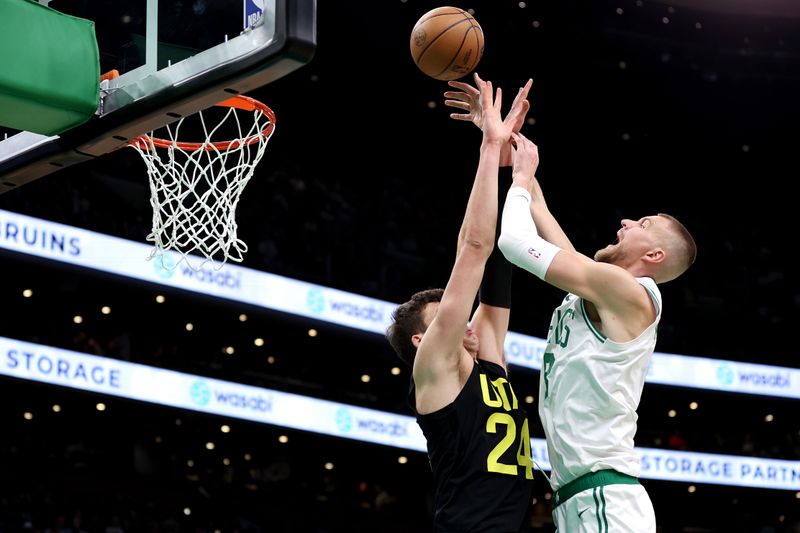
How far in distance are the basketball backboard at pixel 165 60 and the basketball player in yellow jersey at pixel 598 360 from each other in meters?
0.92

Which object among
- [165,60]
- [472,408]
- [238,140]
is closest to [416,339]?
[472,408]

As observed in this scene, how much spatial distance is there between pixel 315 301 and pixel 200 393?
69.9 inches

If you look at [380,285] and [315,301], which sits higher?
[380,285]

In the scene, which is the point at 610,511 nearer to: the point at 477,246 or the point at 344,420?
the point at 477,246

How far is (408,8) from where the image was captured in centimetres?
1511

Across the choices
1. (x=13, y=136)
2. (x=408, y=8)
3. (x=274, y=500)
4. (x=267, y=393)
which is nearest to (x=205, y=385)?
(x=267, y=393)

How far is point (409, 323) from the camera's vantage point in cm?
386

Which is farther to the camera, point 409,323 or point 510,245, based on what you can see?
point 409,323

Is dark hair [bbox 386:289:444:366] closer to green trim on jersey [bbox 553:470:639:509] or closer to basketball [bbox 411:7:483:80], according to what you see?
green trim on jersey [bbox 553:470:639:509]

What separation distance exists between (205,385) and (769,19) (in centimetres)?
1038

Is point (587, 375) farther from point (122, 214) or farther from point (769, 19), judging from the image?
point (769, 19)

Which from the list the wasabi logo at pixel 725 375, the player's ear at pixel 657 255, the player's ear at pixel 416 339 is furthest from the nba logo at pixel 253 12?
the wasabi logo at pixel 725 375

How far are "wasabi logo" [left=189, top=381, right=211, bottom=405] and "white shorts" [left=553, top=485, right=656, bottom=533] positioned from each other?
9.05 meters

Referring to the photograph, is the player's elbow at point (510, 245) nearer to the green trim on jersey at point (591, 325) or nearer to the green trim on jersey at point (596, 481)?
the green trim on jersey at point (591, 325)
